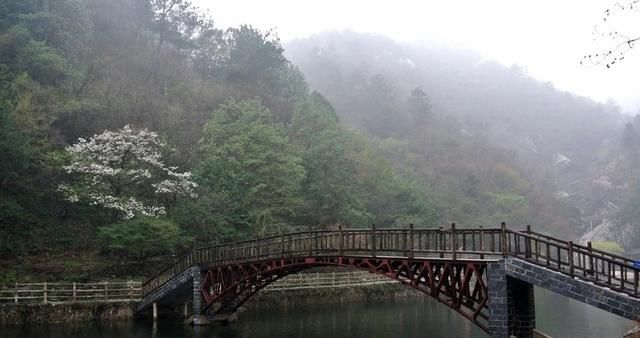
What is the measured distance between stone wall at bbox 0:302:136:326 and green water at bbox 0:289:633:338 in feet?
3.61

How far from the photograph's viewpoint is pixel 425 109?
9500 centimetres

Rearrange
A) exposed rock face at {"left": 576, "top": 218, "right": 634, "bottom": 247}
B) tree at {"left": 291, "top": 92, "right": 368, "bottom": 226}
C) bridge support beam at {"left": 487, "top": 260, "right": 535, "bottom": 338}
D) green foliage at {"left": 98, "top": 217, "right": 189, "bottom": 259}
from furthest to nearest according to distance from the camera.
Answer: exposed rock face at {"left": 576, "top": 218, "right": 634, "bottom": 247} < tree at {"left": 291, "top": 92, "right": 368, "bottom": 226} < green foliage at {"left": 98, "top": 217, "right": 189, "bottom": 259} < bridge support beam at {"left": 487, "top": 260, "right": 535, "bottom": 338}

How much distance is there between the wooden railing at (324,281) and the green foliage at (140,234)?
→ 6.86 metres

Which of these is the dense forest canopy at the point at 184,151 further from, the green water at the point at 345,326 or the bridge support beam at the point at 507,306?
the bridge support beam at the point at 507,306

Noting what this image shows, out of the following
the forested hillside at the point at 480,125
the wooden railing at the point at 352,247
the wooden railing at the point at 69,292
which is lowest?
the wooden railing at the point at 69,292

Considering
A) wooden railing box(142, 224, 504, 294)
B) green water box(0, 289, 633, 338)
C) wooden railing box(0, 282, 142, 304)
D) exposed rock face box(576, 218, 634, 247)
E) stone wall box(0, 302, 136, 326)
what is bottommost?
green water box(0, 289, 633, 338)

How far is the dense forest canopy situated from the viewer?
34031 mm

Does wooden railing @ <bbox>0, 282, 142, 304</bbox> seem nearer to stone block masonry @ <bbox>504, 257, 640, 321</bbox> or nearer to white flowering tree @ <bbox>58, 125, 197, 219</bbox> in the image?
white flowering tree @ <bbox>58, 125, 197, 219</bbox>

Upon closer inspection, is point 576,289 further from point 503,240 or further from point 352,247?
point 352,247

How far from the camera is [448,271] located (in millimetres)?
19672

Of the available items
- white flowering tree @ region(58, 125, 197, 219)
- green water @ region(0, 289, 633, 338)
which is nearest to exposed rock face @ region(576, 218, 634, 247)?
green water @ region(0, 289, 633, 338)

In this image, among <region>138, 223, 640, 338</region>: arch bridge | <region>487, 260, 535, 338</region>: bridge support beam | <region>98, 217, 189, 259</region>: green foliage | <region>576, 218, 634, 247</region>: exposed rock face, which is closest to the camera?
<region>138, 223, 640, 338</region>: arch bridge

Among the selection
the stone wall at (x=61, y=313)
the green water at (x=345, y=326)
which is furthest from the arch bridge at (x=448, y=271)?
the green water at (x=345, y=326)

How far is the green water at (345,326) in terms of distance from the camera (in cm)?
2502
